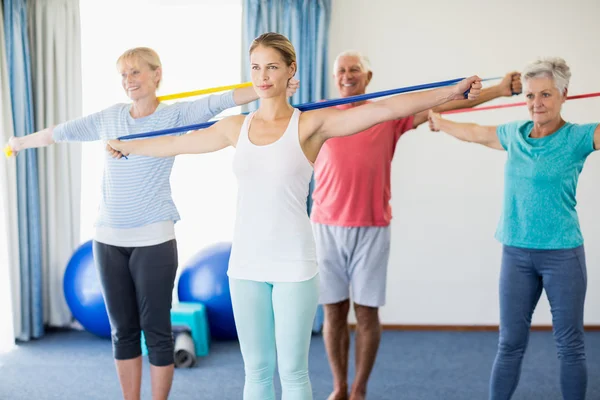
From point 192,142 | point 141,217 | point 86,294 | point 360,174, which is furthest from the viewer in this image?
→ point 86,294

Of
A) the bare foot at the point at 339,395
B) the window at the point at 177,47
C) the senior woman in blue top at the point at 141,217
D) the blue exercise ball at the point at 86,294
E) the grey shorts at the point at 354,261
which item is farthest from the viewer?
the window at the point at 177,47

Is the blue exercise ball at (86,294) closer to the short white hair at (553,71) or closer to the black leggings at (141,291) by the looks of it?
the black leggings at (141,291)

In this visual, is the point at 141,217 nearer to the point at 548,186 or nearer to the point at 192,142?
the point at 192,142

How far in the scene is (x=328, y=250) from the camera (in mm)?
3182

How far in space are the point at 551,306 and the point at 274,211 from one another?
128 centimetres

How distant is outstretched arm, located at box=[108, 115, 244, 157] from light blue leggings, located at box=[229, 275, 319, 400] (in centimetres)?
50

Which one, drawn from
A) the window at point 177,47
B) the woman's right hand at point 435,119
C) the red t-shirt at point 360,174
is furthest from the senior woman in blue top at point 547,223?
the window at point 177,47

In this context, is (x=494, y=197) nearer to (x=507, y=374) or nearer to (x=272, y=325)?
(x=507, y=374)

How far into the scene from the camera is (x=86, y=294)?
169 inches

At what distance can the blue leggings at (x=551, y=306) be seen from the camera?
2627mm

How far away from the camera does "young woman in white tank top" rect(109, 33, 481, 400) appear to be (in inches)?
85.0

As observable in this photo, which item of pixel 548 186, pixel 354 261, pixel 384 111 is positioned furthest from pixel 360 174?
pixel 384 111

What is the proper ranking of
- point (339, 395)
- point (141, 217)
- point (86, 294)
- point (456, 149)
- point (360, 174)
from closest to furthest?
point (141, 217)
point (360, 174)
point (339, 395)
point (86, 294)
point (456, 149)

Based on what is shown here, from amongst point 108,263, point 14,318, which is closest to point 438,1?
point 108,263
